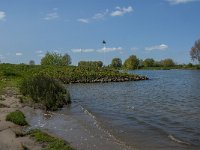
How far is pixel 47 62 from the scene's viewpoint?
13788 centimetres

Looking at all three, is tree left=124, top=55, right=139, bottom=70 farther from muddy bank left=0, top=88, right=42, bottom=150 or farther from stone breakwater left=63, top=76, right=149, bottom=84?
muddy bank left=0, top=88, right=42, bottom=150

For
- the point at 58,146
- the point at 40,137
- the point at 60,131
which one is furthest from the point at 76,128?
the point at 58,146

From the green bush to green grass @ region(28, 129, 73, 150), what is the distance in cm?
1023

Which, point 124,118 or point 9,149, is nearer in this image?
point 9,149

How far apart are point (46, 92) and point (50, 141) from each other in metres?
12.9

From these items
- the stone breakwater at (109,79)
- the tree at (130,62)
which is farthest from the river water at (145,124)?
the tree at (130,62)

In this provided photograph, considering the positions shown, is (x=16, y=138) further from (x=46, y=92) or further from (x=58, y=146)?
(x=46, y=92)

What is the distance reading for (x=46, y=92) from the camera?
2759 centimetres

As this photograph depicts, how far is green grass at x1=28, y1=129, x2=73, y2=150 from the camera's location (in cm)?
1376

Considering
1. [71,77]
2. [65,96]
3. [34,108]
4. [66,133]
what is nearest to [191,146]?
[66,133]

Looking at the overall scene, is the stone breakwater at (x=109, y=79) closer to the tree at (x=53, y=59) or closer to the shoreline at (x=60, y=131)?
the shoreline at (x=60, y=131)

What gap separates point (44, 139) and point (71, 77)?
54.3 meters

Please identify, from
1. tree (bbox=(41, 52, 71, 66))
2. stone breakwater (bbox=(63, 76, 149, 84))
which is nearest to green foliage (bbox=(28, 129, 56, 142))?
stone breakwater (bbox=(63, 76, 149, 84))

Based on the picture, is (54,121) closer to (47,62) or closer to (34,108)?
(34,108)
